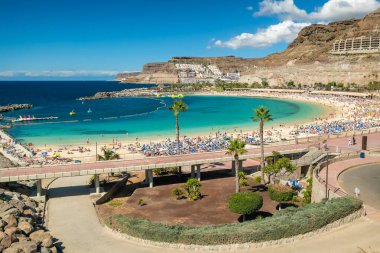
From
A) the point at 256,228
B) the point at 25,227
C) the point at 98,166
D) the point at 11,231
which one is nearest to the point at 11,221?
the point at 25,227

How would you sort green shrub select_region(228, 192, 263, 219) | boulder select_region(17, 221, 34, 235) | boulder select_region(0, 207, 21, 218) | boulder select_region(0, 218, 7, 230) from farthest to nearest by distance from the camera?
green shrub select_region(228, 192, 263, 219)
boulder select_region(0, 207, 21, 218)
boulder select_region(17, 221, 34, 235)
boulder select_region(0, 218, 7, 230)

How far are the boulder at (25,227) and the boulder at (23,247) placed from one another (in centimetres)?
197

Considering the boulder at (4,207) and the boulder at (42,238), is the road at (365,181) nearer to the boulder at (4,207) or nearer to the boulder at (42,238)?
the boulder at (42,238)

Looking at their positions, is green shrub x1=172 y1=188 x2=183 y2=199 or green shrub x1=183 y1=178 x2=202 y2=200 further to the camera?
green shrub x1=172 y1=188 x2=183 y2=199

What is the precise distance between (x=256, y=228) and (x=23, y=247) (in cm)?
1148

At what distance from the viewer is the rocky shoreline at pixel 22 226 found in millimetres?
18375

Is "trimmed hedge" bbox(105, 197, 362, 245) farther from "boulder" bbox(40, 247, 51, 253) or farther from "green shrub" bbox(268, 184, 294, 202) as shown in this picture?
"boulder" bbox(40, 247, 51, 253)

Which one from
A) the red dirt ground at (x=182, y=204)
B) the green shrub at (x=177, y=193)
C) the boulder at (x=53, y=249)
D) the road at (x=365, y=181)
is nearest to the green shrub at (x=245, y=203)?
the red dirt ground at (x=182, y=204)

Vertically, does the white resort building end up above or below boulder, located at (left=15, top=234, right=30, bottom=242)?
above

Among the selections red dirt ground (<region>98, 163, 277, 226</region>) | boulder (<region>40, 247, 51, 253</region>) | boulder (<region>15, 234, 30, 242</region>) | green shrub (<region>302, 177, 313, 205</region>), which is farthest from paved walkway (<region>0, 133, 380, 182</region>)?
boulder (<region>40, 247, 51, 253</region>)

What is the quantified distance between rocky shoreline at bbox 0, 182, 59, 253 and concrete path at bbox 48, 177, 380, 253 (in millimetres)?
986

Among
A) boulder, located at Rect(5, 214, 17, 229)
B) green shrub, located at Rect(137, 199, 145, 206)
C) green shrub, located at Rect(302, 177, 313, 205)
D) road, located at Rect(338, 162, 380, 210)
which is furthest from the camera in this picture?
green shrub, located at Rect(137, 199, 145, 206)

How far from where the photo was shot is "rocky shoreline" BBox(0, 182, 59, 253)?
1838 cm

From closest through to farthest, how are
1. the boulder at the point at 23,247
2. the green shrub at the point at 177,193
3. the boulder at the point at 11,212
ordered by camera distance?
the boulder at the point at 23,247 → the boulder at the point at 11,212 → the green shrub at the point at 177,193
